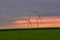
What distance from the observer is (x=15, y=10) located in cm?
408

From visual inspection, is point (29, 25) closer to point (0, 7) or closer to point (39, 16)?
point (39, 16)

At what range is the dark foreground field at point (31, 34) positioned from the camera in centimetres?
358

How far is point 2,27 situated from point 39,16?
858 mm

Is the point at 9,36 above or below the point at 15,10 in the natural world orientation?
below

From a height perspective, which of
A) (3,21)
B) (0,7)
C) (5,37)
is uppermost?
(0,7)

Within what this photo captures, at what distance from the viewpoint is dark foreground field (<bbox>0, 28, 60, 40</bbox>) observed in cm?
358

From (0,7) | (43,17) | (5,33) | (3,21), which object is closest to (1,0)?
(0,7)

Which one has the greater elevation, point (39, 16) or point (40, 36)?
point (39, 16)

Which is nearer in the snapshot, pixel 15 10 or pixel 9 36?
pixel 9 36

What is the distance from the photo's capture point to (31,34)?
3.78 meters

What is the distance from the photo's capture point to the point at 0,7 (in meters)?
3.96

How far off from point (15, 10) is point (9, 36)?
681mm

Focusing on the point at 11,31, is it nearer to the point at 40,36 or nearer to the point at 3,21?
the point at 3,21

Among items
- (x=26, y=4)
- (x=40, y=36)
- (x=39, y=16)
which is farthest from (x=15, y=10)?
(x=40, y=36)
